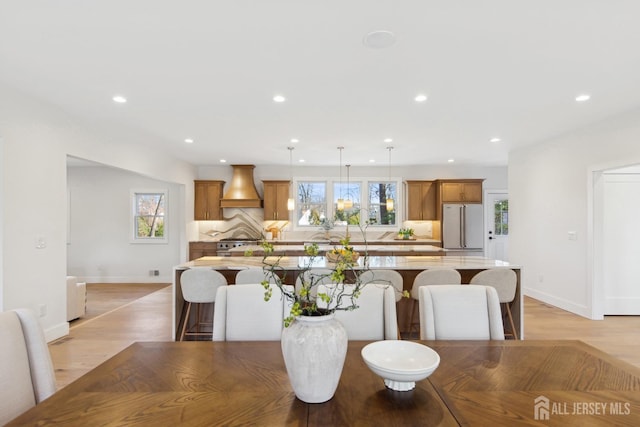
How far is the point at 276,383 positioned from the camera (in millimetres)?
1169

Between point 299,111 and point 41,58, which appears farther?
point 299,111

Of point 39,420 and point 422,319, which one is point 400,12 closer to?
point 422,319

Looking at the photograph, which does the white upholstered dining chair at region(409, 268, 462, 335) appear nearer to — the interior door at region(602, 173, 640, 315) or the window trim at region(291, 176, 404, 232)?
the interior door at region(602, 173, 640, 315)

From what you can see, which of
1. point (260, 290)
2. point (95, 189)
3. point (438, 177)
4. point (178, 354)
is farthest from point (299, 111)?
point (95, 189)

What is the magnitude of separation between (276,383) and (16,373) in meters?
0.87

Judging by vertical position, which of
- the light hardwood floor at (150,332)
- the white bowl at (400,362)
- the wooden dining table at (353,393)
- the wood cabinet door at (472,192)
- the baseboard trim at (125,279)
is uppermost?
the wood cabinet door at (472,192)

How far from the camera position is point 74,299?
4293 millimetres

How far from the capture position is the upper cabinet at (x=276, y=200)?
727 cm

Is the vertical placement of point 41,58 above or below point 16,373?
above

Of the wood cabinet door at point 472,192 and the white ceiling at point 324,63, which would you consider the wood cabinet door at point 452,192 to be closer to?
the wood cabinet door at point 472,192

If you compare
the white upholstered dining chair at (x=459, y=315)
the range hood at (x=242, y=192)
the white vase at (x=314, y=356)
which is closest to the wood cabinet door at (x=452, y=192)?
the range hood at (x=242, y=192)

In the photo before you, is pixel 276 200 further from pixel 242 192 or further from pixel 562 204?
pixel 562 204

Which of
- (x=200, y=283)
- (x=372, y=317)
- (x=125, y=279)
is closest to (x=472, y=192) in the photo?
(x=200, y=283)

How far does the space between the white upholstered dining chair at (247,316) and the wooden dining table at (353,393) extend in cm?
29
